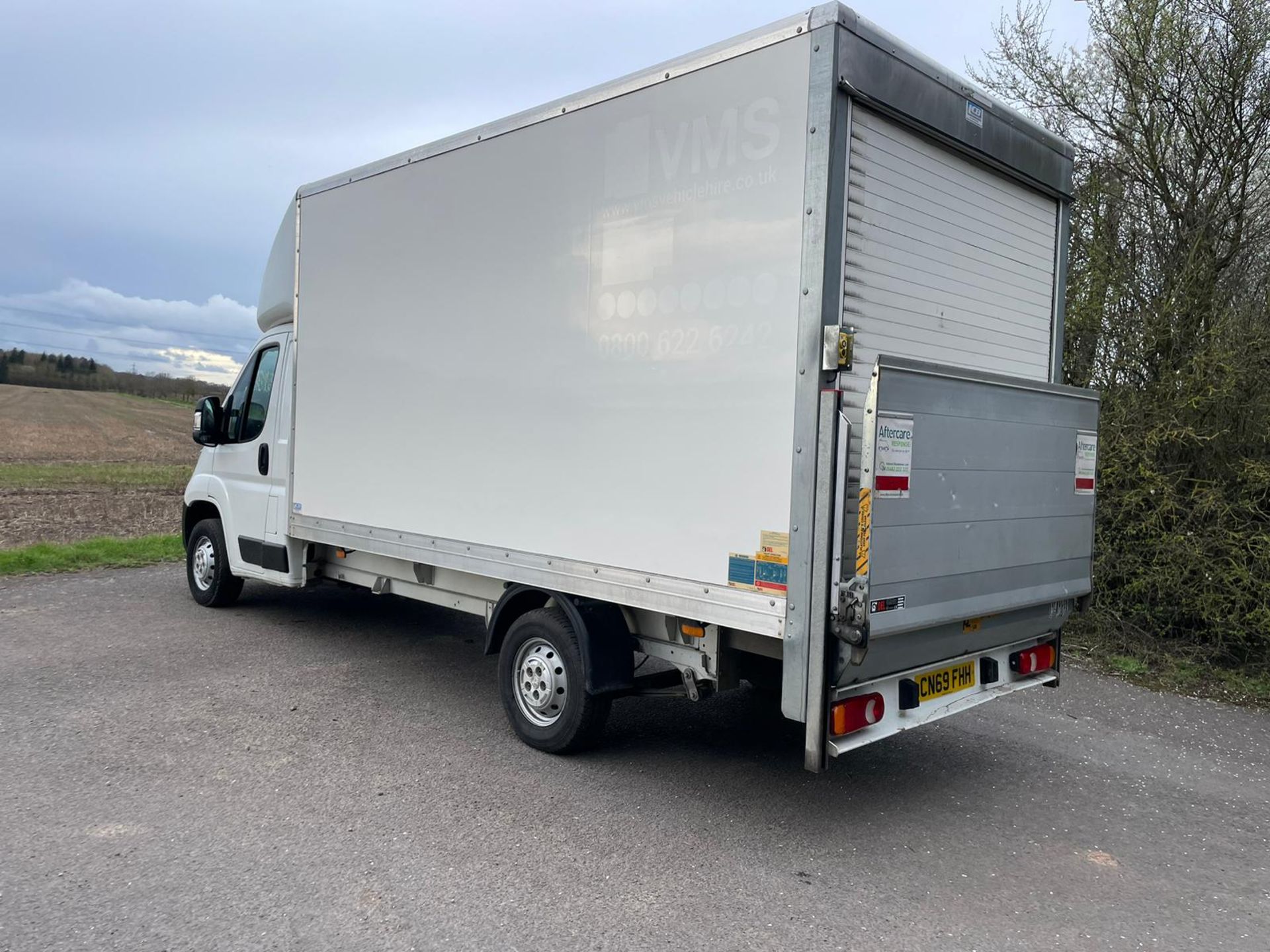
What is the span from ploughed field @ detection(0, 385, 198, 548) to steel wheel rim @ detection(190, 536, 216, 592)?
4.58 meters

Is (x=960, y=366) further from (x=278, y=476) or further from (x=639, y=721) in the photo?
(x=278, y=476)

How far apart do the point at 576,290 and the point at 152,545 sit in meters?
8.72

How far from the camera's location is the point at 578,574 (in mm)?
4305

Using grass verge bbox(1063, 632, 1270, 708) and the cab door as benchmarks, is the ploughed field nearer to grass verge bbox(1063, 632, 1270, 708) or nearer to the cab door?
the cab door

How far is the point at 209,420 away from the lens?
730cm

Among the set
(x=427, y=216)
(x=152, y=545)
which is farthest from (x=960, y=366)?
(x=152, y=545)

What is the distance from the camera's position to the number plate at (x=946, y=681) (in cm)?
397

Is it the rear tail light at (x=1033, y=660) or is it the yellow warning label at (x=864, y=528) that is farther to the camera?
the rear tail light at (x=1033, y=660)

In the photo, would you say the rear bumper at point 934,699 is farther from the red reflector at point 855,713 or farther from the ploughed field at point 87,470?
the ploughed field at point 87,470

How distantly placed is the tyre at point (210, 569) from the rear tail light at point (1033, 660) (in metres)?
5.92

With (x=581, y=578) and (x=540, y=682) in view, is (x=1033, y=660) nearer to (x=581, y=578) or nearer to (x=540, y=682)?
(x=581, y=578)

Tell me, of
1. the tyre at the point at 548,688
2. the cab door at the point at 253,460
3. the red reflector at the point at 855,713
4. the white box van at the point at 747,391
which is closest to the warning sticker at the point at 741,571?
the white box van at the point at 747,391

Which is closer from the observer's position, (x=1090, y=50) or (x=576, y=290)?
(x=576, y=290)

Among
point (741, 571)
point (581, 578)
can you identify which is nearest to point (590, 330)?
point (581, 578)
